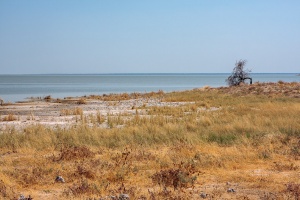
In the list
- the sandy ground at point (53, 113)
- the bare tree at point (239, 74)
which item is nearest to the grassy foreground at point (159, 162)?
the sandy ground at point (53, 113)

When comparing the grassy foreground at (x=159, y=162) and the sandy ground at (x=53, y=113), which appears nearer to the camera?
the grassy foreground at (x=159, y=162)

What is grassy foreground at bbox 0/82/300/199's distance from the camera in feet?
26.7

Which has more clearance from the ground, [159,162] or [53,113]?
[159,162]

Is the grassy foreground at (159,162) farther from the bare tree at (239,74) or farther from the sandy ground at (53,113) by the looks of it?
the bare tree at (239,74)

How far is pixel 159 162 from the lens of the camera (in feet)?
34.7

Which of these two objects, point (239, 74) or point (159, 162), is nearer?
point (159, 162)

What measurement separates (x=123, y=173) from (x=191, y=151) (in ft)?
11.2

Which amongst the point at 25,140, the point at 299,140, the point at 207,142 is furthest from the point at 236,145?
Answer: the point at 25,140

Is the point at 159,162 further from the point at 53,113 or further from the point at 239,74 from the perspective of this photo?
the point at 239,74

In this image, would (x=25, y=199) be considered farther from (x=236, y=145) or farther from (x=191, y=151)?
(x=236, y=145)

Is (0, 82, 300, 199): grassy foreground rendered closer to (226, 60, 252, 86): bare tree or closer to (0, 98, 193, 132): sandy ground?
(0, 98, 193, 132): sandy ground

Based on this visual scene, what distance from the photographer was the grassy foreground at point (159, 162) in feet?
26.7

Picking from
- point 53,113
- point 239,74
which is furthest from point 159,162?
point 239,74

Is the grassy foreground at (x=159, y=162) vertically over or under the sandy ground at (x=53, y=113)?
over
